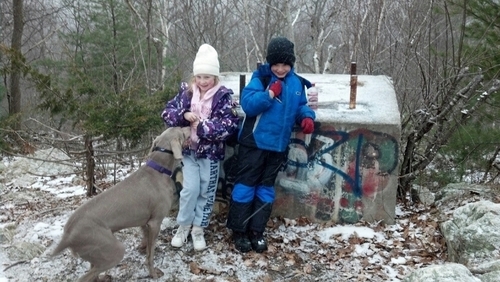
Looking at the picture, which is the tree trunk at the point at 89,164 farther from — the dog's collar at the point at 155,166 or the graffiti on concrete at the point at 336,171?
the graffiti on concrete at the point at 336,171

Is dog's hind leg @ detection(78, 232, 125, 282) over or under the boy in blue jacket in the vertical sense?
under

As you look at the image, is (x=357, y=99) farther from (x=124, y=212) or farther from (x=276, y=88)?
(x=124, y=212)

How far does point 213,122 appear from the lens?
4379mm

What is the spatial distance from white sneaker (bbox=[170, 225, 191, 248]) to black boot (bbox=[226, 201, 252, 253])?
431mm

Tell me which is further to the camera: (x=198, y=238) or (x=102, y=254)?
(x=198, y=238)

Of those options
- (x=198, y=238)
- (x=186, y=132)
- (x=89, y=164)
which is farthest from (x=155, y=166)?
(x=89, y=164)

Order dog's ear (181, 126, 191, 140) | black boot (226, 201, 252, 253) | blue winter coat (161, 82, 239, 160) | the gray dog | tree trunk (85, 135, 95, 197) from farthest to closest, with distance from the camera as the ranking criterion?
tree trunk (85, 135, 95, 197) < black boot (226, 201, 252, 253) < blue winter coat (161, 82, 239, 160) < dog's ear (181, 126, 191, 140) < the gray dog

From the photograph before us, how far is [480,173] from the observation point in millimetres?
6922

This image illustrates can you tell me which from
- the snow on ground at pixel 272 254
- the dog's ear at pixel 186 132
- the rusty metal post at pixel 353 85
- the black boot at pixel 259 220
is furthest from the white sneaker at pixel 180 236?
the rusty metal post at pixel 353 85

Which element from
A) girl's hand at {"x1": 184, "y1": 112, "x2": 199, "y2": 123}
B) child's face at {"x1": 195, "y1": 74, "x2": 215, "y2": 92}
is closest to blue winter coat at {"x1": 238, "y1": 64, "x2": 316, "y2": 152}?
child's face at {"x1": 195, "y1": 74, "x2": 215, "y2": 92}

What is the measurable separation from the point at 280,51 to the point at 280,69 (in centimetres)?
18

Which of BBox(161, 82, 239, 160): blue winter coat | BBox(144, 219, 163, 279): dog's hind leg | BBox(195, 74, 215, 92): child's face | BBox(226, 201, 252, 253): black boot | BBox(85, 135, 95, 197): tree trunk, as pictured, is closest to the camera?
BBox(144, 219, 163, 279): dog's hind leg

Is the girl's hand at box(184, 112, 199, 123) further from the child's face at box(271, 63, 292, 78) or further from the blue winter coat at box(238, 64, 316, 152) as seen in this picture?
Result: the child's face at box(271, 63, 292, 78)

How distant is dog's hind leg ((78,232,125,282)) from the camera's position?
3.59 metres
